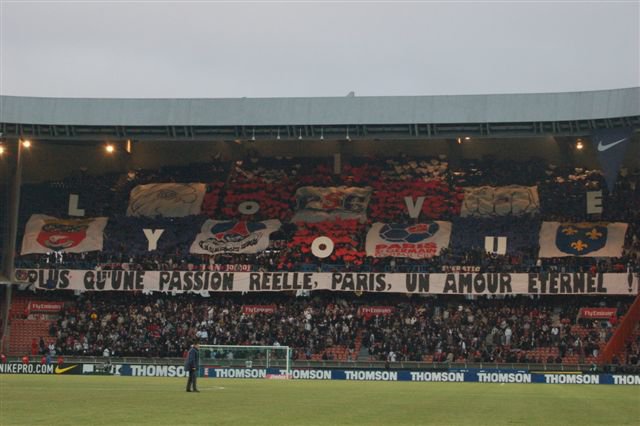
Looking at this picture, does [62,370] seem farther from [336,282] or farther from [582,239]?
[582,239]

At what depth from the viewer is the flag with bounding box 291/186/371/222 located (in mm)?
60531

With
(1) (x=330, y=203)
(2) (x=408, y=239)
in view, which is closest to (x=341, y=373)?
(2) (x=408, y=239)

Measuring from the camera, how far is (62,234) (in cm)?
6112

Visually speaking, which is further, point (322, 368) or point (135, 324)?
point (135, 324)

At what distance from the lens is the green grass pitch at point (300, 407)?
18656mm

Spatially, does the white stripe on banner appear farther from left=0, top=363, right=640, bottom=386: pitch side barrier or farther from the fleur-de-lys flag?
left=0, top=363, right=640, bottom=386: pitch side barrier

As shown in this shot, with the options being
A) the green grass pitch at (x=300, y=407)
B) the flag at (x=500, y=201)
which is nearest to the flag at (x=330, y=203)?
the flag at (x=500, y=201)

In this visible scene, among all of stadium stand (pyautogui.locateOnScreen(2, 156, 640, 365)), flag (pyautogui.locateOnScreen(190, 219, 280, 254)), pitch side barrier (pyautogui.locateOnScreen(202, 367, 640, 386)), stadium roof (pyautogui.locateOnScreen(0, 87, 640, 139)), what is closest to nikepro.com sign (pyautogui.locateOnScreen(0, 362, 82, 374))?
stadium stand (pyautogui.locateOnScreen(2, 156, 640, 365))

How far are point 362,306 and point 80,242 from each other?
18565 mm

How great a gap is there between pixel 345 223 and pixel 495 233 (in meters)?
9.21

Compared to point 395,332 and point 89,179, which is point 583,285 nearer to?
point 395,332

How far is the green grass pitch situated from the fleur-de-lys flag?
24998 millimetres

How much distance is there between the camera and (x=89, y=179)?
63.5 meters

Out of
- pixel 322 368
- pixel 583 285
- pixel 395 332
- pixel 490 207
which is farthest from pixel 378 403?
pixel 490 207
